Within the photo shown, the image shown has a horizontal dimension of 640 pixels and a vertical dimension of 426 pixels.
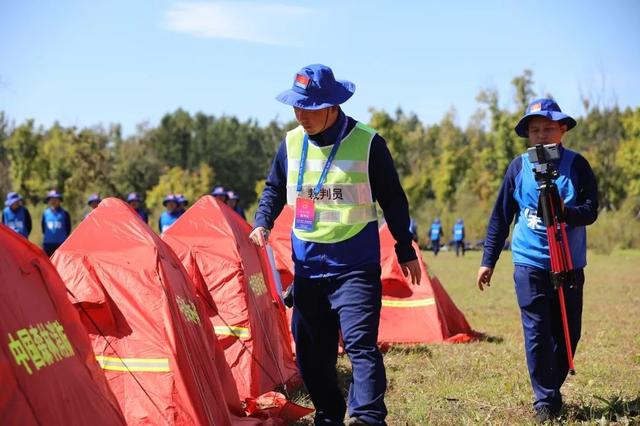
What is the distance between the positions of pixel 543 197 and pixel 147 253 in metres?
2.46

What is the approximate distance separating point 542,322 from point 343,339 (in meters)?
1.47

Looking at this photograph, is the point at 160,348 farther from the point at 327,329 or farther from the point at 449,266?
the point at 449,266

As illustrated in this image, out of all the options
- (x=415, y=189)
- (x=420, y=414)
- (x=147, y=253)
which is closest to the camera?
(x=147, y=253)

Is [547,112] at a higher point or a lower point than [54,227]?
higher

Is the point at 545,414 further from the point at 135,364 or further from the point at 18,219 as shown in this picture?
the point at 18,219

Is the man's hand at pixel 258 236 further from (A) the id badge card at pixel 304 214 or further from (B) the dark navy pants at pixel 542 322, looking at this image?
(B) the dark navy pants at pixel 542 322

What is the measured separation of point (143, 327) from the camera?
4664mm

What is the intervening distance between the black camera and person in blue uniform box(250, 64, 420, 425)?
0.96 meters

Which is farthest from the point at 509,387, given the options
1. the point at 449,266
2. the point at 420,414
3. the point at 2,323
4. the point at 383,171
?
the point at 449,266

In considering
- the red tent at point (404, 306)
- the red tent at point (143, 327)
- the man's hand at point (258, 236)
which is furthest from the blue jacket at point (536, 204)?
the red tent at point (404, 306)

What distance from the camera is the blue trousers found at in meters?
4.41

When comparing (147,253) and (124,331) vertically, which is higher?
(147,253)

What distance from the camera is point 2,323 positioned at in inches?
120

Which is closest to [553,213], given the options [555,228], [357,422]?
[555,228]
